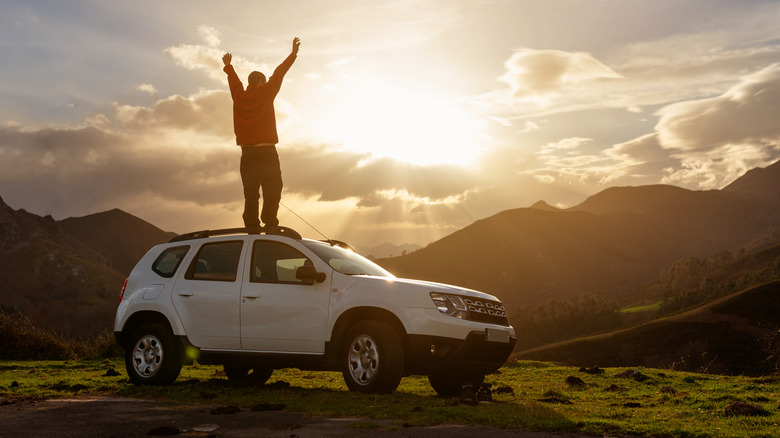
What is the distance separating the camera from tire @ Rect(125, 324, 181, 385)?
9422 millimetres

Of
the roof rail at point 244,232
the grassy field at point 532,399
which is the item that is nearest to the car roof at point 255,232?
the roof rail at point 244,232

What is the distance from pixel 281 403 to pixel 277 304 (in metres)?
1.40

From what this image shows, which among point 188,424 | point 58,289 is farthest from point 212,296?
point 58,289

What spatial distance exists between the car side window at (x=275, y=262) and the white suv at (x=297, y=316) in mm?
Answer: 15

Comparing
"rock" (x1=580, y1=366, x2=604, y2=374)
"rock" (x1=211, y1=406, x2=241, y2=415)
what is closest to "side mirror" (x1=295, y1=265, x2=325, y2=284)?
"rock" (x1=211, y1=406, x2=241, y2=415)

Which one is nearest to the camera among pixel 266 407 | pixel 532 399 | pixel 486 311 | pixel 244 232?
pixel 266 407

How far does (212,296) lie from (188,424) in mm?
2932

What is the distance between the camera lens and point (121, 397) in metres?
8.83

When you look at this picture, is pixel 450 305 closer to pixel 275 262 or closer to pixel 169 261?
pixel 275 262

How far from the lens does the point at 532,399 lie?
8844 millimetres

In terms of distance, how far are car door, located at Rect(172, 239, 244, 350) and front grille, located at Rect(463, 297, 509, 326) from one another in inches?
125

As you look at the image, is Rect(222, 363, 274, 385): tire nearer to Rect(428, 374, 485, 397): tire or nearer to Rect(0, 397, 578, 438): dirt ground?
Rect(0, 397, 578, 438): dirt ground

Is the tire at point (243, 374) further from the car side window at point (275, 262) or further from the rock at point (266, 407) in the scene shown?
the rock at point (266, 407)

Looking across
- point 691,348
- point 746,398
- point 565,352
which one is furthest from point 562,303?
point 746,398
